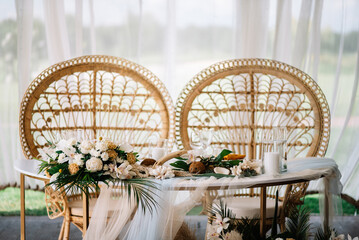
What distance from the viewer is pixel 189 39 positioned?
4.10m

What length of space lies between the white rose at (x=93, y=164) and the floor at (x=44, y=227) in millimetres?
1356

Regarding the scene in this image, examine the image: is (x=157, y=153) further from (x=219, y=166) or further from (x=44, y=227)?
(x=44, y=227)

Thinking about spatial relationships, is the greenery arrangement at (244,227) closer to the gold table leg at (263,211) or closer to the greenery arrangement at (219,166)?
the gold table leg at (263,211)

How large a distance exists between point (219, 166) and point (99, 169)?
0.60 meters

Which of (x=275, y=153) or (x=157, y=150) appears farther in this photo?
(x=157, y=150)

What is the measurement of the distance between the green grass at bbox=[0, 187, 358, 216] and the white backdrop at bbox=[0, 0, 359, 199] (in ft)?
0.58

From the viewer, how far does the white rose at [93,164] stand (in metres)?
2.01

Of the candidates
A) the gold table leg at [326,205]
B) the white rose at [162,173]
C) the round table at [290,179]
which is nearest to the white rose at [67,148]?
the white rose at [162,173]

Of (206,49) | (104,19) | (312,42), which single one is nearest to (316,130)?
(312,42)

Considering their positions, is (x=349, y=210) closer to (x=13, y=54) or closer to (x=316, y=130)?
(x=316, y=130)

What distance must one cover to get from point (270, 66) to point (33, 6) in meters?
2.13

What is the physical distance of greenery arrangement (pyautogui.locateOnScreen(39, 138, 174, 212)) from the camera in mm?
2014

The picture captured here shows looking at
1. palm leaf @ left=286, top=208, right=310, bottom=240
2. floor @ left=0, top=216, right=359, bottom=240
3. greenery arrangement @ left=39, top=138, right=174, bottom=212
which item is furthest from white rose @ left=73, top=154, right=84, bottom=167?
floor @ left=0, top=216, right=359, bottom=240

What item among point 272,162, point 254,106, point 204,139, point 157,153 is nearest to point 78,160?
point 157,153
